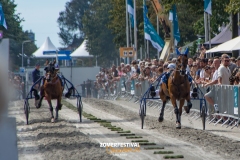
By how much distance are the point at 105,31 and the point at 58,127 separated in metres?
83.8

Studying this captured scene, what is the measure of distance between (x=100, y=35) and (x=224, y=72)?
82.5 metres

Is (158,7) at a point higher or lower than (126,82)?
higher

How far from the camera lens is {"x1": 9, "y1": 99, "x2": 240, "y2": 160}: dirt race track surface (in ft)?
42.6

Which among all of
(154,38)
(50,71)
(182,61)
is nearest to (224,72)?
(182,61)

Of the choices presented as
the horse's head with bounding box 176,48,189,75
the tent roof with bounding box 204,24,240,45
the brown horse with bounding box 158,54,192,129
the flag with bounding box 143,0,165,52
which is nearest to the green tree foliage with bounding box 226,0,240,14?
the brown horse with bounding box 158,54,192,129

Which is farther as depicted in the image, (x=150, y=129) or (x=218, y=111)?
(x=218, y=111)

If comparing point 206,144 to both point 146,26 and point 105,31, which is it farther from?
point 105,31

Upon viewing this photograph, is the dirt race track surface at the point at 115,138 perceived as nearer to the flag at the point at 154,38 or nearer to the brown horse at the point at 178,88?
the brown horse at the point at 178,88

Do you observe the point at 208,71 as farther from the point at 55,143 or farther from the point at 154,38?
the point at 154,38

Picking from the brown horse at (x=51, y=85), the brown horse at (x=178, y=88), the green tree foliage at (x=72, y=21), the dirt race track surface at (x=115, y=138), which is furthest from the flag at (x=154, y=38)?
the green tree foliage at (x=72, y=21)

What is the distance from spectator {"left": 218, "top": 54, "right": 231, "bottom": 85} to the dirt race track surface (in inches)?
51.0

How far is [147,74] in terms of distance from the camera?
94.5 feet

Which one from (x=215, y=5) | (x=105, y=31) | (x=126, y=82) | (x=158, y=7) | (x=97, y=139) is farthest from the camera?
(x=105, y=31)

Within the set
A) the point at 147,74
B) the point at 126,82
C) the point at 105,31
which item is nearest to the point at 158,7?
the point at 126,82
